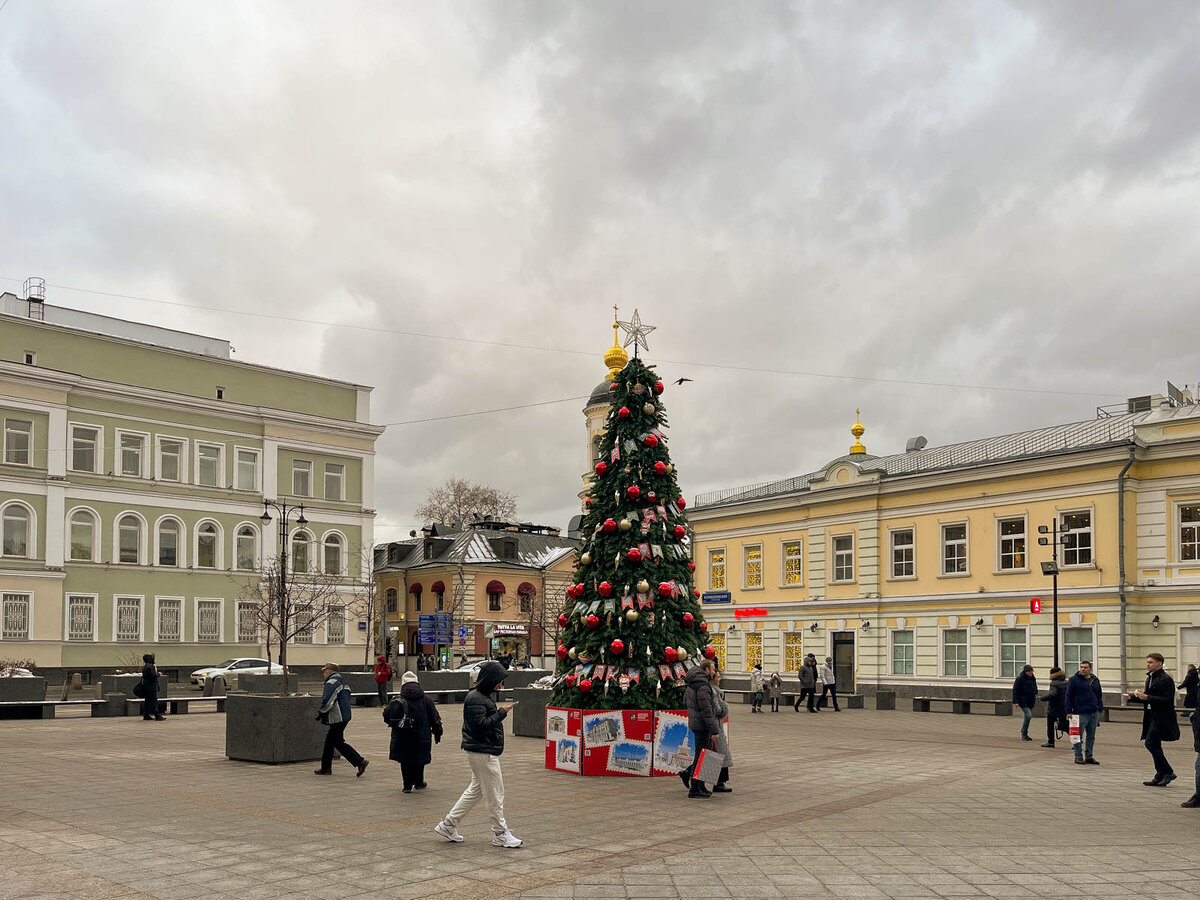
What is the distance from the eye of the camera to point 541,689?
23.7 meters

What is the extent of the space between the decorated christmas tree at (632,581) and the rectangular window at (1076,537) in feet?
77.3

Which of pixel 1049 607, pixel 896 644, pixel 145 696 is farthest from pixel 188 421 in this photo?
pixel 1049 607

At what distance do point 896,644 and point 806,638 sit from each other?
443 centimetres

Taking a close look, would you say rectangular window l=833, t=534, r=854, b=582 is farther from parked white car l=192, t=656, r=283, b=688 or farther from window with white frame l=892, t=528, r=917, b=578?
parked white car l=192, t=656, r=283, b=688

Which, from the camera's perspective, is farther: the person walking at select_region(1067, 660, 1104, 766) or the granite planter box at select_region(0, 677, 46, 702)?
the granite planter box at select_region(0, 677, 46, 702)

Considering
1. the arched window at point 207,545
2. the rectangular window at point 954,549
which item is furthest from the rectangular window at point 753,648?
the arched window at point 207,545

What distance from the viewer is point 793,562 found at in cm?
4775

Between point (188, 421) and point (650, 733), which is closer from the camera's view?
point (650, 733)

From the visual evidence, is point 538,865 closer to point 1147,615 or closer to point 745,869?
point 745,869

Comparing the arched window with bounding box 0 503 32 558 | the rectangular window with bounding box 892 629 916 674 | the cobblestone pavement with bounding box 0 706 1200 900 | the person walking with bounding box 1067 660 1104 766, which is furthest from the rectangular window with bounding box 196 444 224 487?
the person walking with bounding box 1067 660 1104 766

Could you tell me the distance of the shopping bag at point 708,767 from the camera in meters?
14.1

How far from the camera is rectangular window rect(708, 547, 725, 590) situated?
5106 centimetres

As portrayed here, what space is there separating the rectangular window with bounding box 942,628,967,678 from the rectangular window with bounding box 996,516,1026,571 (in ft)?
9.93

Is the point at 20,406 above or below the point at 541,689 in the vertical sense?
above
